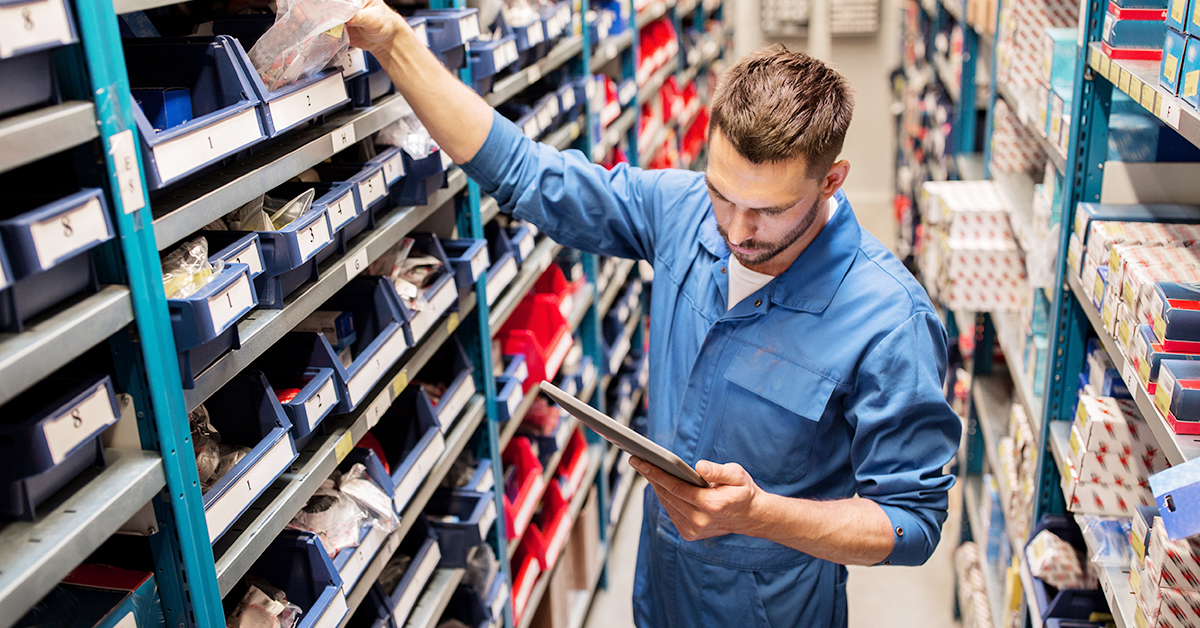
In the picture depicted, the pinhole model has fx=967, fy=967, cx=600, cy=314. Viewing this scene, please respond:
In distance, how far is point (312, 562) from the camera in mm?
1578

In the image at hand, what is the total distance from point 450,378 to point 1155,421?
1.53 m

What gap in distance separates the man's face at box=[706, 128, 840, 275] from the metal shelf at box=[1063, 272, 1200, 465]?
2.04 ft

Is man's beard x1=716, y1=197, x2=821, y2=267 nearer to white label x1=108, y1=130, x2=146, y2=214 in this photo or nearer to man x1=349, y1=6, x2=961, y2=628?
man x1=349, y1=6, x2=961, y2=628

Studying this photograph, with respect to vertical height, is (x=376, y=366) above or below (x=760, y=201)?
below

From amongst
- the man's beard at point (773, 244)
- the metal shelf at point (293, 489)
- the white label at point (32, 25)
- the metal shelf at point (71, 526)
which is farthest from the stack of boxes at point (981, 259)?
the white label at point (32, 25)

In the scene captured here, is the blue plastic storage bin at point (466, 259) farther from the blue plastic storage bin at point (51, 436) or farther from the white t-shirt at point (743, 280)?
the blue plastic storage bin at point (51, 436)

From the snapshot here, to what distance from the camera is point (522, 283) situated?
2.76 meters

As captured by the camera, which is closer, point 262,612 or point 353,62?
point 262,612

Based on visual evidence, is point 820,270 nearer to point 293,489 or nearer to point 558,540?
point 293,489

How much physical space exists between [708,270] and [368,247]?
2.16 ft

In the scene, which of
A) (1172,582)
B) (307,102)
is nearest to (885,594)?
(1172,582)

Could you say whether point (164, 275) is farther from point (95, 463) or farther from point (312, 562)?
point (312, 562)

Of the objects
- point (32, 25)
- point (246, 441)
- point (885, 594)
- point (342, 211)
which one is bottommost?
point (885, 594)

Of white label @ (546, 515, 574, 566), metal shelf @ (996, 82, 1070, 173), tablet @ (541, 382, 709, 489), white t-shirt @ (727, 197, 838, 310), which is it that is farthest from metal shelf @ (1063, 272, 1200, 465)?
white label @ (546, 515, 574, 566)
